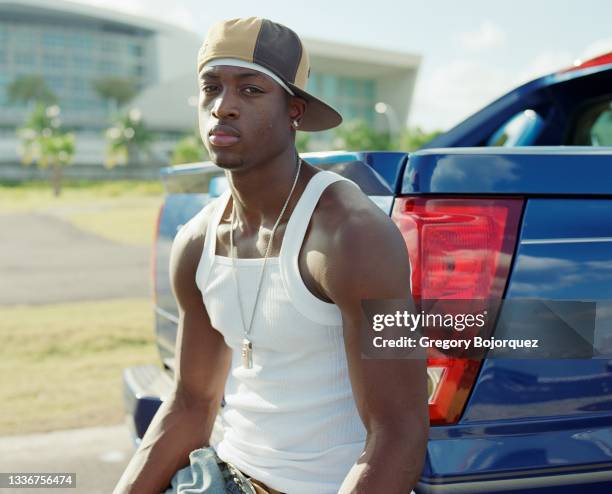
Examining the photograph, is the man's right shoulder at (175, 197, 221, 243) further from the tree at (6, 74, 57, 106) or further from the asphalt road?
the tree at (6, 74, 57, 106)

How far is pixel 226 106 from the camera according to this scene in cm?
164

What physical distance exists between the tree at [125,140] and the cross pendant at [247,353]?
89.5 m

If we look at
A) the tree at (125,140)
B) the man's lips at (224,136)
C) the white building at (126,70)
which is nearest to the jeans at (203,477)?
the man's lips at (224,136)

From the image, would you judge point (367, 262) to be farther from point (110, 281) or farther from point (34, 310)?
point (110, 281)

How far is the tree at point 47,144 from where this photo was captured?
75688mm

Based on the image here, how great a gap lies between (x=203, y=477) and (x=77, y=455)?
249cm

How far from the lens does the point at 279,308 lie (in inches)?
64.7

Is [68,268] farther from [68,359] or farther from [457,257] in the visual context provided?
[457,257]

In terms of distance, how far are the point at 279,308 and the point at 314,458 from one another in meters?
0.34

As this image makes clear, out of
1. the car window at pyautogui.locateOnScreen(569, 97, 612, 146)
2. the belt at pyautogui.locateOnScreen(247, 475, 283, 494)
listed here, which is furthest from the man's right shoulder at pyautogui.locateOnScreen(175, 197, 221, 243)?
the car window at pyautogui.locateOnScreen(569, 97, 612, 146)

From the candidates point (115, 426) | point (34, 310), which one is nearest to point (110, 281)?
point (34, 310)

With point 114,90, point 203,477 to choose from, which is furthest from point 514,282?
point 114,90

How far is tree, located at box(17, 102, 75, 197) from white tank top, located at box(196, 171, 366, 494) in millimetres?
72410

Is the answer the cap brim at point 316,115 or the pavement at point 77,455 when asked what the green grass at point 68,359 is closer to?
the pavement at point 77,455
